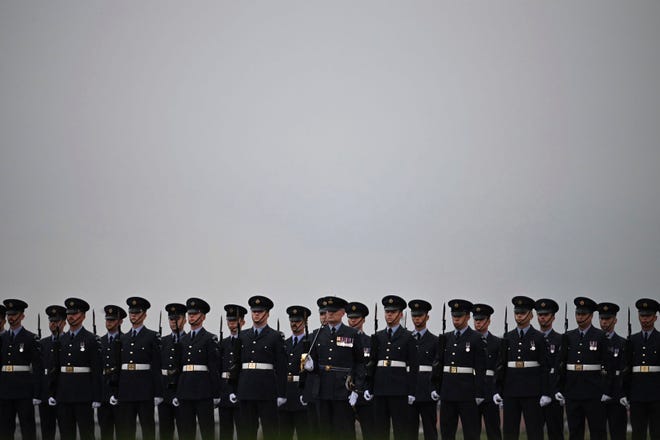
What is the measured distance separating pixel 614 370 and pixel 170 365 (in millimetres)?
8159

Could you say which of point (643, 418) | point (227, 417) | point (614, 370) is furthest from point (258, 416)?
point (643, 418)

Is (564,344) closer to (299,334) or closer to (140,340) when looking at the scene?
(299,334)

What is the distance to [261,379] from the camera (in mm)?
17922

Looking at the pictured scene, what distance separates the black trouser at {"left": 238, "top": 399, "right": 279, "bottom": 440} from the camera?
18047mm

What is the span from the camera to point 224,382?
66.3 ft

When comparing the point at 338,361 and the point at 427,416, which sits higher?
the point at 338,361

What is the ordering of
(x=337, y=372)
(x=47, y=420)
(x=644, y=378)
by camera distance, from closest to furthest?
(x=337, y=372), (x=644, y=378), (x=47, y=420)

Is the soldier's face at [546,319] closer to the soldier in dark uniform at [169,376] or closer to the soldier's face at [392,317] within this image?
the soldier's face at [392,317]

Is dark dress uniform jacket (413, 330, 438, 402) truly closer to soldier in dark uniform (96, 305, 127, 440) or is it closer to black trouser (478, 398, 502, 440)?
black trouser (478, 398, 502, 440)

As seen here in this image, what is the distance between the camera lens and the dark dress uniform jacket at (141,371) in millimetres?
18525

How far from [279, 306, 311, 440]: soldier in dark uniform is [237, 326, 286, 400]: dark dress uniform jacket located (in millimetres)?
1605

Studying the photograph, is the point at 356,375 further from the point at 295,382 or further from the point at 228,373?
the point at 295,382

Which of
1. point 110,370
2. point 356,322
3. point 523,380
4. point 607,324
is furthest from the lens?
point 110,370

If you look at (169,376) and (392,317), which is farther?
(169,376)
